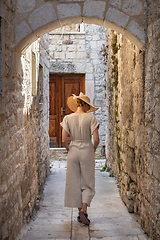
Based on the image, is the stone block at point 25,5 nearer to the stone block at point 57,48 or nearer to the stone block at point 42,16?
the stone block at point 42,16

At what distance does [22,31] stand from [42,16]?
27cm

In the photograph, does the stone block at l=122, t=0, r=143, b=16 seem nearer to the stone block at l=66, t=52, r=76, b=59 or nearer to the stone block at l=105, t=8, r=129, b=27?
the stone block at l=105, t=8, r=129, b=27

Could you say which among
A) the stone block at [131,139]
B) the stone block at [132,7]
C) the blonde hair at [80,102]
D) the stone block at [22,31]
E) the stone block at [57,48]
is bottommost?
the stone block at [131,139]

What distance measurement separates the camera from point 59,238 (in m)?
2.85

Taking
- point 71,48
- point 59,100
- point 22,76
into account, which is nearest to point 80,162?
point 22,76

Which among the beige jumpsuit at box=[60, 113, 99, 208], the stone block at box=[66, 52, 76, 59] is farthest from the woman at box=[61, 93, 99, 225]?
the stone block at box=[66, 52, 76, 59]

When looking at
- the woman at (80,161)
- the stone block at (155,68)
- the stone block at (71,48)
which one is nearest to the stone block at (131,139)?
the woman at (80,161)

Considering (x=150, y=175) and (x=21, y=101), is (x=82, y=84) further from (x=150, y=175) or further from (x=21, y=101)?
(x=150, y=175)

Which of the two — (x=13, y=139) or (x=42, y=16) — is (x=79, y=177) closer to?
(x=13, y=139)

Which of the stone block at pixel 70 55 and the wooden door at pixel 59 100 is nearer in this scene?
the stone block at pixel 70 55

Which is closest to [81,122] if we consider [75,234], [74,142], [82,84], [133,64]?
[74,142]

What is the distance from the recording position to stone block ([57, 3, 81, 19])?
2.93 metres

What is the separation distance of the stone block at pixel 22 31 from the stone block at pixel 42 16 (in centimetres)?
6

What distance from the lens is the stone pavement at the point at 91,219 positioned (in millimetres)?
2906
